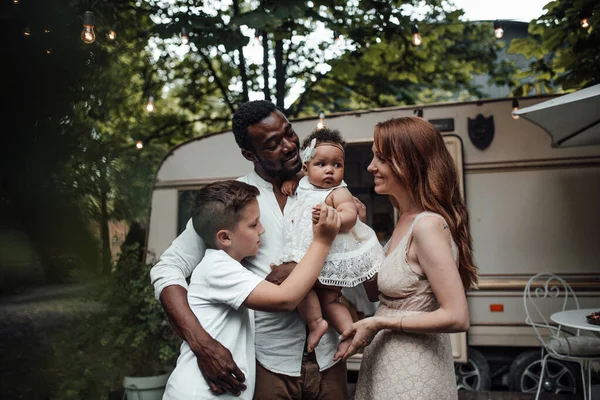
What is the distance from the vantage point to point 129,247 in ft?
17.4

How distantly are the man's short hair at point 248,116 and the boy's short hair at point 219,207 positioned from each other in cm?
31

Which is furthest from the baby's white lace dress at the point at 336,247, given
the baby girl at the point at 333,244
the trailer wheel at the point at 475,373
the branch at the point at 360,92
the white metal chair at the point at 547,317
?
the branch at the point at 360,92

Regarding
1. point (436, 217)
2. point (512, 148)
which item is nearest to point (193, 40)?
point (512, 148)

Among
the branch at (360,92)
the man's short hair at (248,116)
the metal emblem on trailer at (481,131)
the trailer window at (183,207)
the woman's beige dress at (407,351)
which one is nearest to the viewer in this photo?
the woman's beige dress at (407,351)

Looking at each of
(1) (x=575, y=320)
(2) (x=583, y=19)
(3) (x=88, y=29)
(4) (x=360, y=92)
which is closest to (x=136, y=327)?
(3) (x=88, y=29)

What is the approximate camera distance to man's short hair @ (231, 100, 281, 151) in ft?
7.32

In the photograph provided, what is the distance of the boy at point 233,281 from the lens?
182cm

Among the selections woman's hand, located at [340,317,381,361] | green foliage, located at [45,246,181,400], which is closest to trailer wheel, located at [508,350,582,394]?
green foliage, located at [45,246,181,400]

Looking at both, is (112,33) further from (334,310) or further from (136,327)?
(334,310)

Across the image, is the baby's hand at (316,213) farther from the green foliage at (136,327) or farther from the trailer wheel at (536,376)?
the trailer wheel at (536,376)

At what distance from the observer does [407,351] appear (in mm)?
1958

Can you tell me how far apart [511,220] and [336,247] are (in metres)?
3.75

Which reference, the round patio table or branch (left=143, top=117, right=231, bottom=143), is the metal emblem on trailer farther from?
branch (left=143, top=117, right=231, bottom=143)

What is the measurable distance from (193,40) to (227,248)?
4.04m
